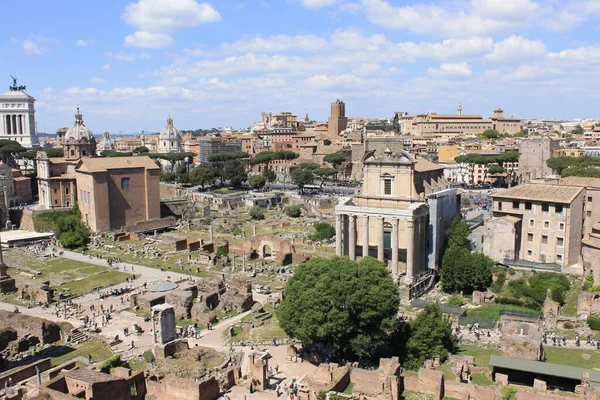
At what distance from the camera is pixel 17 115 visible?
109250 millimetres

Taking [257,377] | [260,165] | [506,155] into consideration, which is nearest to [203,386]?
[257,377]

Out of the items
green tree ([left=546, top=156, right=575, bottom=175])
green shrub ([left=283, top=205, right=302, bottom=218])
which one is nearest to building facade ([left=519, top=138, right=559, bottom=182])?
green tree ([left=546, top=156, right=575, bottom=175])

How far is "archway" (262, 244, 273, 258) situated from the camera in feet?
164

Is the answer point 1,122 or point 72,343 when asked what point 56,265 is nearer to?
point 72,343

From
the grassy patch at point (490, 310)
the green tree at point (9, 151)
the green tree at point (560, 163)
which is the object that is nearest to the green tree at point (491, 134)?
the green tree at point (560, 163)

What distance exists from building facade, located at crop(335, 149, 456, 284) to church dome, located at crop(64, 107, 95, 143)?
48.6 meters

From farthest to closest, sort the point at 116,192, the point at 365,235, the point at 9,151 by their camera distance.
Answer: the point at 9,151, the point at 116,192, the point at 365,235

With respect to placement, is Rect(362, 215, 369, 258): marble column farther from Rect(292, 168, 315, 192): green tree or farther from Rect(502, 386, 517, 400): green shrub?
Rect(292, 168, 315, 192): green tree

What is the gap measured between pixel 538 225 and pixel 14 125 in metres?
103

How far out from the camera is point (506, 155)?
92.1 m

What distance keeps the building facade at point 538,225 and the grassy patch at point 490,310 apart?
674cm

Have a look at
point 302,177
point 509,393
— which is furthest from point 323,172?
point 509,393

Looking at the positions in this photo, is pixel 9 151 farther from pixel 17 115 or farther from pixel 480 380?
pixel 480 380

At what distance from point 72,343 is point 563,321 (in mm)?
27253
